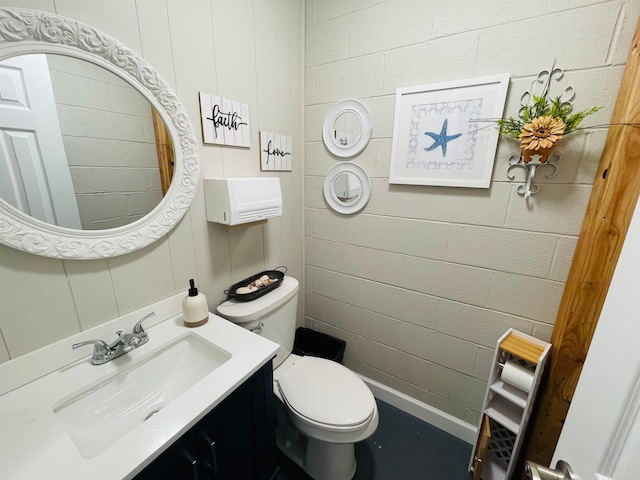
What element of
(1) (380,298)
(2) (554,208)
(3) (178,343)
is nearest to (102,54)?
(3) (178,343)

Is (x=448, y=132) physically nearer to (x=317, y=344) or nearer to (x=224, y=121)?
(x=224, y=121)

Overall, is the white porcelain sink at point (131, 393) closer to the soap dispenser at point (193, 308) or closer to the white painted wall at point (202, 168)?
the soap dispenser at point (193, 308)

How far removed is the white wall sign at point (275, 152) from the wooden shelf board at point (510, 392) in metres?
1.45

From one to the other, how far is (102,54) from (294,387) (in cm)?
141

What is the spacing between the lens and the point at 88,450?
2.36 ft

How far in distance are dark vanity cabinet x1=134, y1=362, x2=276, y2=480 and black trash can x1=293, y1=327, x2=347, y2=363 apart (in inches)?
27.3

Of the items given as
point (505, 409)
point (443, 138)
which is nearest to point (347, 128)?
point (443, 138)

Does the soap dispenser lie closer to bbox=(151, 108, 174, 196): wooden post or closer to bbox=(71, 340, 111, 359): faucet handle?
bbox=(71, 340, 111, 359): faucet handle

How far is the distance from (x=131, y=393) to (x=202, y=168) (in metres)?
0.86

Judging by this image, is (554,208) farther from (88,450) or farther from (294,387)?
(88,450)

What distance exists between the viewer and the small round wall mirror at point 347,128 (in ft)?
4.51

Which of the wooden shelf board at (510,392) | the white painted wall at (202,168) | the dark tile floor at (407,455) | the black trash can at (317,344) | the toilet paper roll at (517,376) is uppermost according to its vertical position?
the white painted wall at (202,168)

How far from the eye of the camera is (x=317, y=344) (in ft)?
5.99

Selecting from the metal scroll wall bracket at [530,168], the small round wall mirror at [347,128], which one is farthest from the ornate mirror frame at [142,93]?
the metal scroll wall bracket at [530,168]
